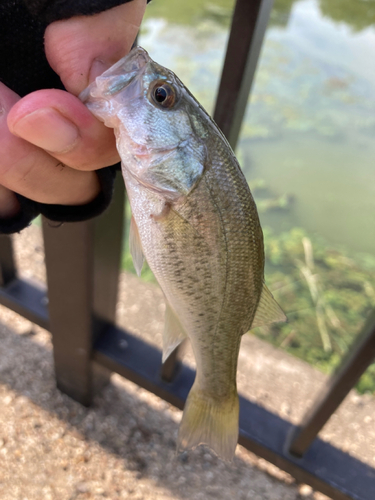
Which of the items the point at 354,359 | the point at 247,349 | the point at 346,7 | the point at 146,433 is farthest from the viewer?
the point at 346,7

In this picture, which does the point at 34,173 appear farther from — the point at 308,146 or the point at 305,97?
the point at 305,97

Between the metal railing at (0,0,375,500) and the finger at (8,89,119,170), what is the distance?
46cm

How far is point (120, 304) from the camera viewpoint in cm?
240

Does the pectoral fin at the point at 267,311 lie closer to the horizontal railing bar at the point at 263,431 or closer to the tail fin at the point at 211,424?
the tail fin at the point at 211,424

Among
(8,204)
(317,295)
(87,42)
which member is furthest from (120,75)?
(317,295)

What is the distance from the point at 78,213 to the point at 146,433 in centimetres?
123

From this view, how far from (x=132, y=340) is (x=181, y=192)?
103 centimetres

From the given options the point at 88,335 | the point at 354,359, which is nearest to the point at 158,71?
the point at 354,359

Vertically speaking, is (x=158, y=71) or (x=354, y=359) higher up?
(x=158, y=71)

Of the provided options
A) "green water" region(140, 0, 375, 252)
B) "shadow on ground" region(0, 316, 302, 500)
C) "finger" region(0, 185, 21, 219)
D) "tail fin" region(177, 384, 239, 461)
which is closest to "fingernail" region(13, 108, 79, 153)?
"finger" region(0, 185, 21, 219)

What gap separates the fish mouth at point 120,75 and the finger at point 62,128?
0.17 ft

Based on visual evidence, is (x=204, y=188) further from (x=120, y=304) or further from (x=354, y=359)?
(x=120, y=304)

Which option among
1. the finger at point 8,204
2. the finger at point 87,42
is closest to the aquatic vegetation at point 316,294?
the finger at point 8,204

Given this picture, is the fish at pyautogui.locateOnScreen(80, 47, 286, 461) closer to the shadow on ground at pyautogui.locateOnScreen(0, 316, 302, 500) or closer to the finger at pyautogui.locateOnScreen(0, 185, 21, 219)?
the finger at pyautogui.locateOnScreen(0, 185, 21, 219)
